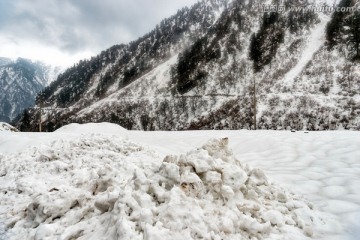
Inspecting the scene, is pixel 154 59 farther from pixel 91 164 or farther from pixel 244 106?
pixel 91 164

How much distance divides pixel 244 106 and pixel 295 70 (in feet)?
61.8

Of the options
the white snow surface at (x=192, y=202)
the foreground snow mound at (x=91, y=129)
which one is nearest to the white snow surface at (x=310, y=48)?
the foreground snow mound at (x=91, y=129)

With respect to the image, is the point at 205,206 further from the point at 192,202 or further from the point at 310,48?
the point at 310,48

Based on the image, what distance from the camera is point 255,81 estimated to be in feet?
213

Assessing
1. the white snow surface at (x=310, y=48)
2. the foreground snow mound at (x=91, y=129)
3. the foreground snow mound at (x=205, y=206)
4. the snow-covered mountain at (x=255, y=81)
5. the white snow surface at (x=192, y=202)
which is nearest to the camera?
the foreground snow mound at (x=205, y=206)

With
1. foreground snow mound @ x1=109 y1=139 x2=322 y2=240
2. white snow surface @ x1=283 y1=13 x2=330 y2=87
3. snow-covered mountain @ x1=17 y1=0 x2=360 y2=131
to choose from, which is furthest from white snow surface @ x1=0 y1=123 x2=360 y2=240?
white snow surface @ x1=283 y1=13 x2=330 y2=87

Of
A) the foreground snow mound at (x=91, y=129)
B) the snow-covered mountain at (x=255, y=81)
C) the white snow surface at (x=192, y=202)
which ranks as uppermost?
the snow-covered mountain at (x=255, y=81)

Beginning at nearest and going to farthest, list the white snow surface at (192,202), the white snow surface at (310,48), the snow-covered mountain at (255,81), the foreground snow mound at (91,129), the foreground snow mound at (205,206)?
the foreground snow mound at (205,206) < the white snow surface at (192,202) < the foreground snow mound at (91,129) < the snow-covered mountain at (255,81) < the white snow surface at (310,48)

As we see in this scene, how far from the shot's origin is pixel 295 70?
6128cm

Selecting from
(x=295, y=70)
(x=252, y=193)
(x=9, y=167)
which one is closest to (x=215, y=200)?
(x=252, y=193)

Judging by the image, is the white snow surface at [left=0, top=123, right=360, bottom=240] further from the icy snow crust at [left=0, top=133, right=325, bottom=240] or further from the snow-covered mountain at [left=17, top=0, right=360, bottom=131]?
the snow-covered mountain at [left=17, top=0, right=360, bottom=131]

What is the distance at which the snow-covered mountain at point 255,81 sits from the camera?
4328cm

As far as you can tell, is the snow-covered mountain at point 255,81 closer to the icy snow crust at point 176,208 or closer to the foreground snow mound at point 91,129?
the foreground snow mound at point 91,129

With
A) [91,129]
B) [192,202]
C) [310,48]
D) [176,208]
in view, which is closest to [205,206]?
[192,202]
